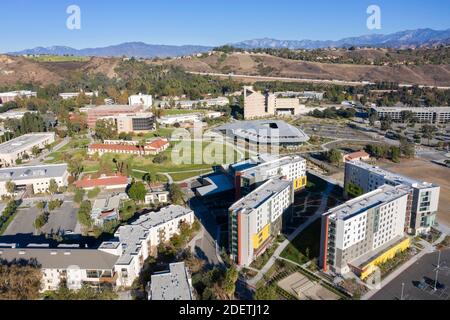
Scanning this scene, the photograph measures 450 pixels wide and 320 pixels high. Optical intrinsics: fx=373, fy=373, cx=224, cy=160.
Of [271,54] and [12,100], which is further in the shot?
[271,54]

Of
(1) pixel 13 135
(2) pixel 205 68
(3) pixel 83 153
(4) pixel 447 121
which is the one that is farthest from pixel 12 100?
(4) pixel 447 121

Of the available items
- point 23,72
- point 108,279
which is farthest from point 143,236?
point 23,72

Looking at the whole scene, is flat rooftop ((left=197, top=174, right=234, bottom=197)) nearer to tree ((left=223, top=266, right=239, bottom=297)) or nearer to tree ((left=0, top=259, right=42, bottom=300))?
tree ((left=223, top=266, right=239, bottom=297))

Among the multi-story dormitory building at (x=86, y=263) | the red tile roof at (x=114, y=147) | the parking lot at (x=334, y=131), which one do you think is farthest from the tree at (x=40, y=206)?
the parking lot at (x=334, y=131)

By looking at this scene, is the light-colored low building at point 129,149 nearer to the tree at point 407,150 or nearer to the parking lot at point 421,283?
the tree at point 407,150

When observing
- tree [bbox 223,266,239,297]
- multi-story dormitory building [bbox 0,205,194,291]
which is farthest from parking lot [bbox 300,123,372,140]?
multi-story dormitory building [bbox 0,205,194,291]

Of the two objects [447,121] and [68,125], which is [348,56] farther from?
[68,125]
